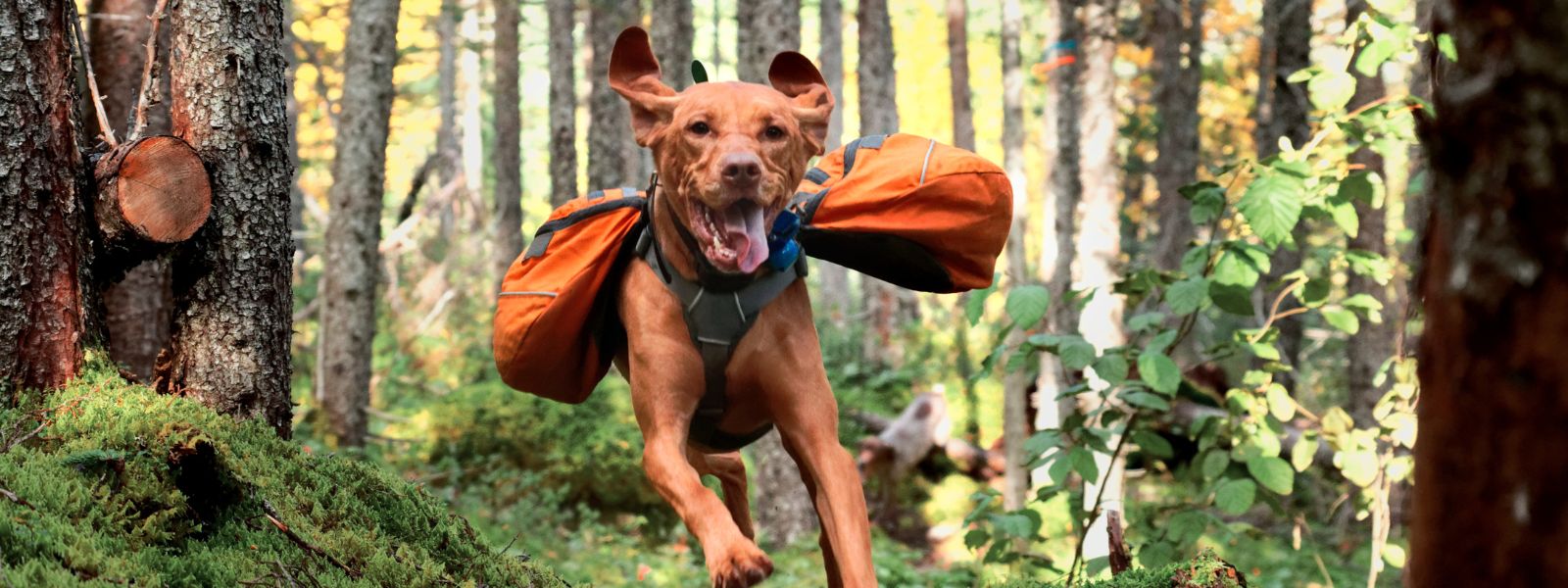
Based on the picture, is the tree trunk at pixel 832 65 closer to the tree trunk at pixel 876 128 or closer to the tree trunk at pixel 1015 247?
the tree trunk at pixel 876 128

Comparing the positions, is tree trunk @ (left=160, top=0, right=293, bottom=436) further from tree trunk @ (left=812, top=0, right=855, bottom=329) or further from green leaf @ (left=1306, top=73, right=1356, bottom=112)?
tree trunk @ (left=812, top=0, right=855, bottom=329)

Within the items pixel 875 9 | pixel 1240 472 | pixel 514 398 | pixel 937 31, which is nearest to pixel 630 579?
→ pixel 514 398

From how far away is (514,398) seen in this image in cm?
1228

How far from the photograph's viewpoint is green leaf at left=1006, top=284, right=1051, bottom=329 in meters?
5.41

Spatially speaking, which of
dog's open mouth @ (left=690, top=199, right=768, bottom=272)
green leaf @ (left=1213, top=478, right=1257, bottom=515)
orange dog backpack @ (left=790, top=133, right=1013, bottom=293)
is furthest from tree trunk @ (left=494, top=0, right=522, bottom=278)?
dog's open mouth @ (left=690, top=199, right=768, bottom=272)

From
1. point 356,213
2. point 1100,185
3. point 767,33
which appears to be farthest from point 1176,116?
point 356,213

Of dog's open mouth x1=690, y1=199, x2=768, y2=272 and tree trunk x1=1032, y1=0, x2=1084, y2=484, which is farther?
tree trunk x1=1032, y1=0, x2=1084, y2=484

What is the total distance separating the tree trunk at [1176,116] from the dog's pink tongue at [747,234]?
41.4ft

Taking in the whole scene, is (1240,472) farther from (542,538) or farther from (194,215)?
(542,538)

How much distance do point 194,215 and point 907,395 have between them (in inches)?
544

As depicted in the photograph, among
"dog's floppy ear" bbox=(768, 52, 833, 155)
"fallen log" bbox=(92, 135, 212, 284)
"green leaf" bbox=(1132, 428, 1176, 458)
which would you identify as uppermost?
"dog's floppy ear" bbox=(768, 52, 833, 155)

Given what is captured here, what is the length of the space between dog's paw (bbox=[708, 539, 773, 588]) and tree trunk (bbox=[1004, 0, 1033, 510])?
5.06m

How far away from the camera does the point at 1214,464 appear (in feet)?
18.9

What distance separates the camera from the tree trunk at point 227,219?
13.9 ft
